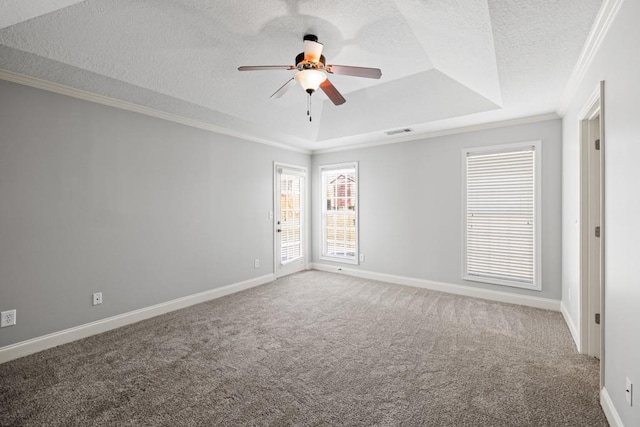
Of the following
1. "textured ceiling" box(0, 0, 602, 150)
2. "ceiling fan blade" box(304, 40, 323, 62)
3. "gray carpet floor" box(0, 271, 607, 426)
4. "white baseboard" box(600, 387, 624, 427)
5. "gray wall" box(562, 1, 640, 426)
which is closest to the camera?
"gray wall" box(562, 1, 640, 426)

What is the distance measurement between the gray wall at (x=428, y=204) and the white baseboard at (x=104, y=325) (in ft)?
8.60

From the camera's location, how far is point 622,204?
5.31 feet

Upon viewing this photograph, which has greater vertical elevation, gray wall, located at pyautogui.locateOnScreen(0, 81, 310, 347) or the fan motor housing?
the fan motor housing

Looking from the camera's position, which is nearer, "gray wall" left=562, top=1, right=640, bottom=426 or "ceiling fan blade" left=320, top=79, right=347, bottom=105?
"gray wall" left=562, top=1, right=640, bottom=426

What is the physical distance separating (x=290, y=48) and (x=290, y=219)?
3382mm

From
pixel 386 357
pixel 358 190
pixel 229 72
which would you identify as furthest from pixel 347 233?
pixel 229 72

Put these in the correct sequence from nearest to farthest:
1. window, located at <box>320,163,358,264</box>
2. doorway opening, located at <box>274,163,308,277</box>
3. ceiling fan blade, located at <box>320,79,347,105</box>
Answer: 1. ceiling fan blade, located at <box>320,79,347,105</box>
2. doorway opening, located at <box>274,163,308,277</box>
3. window, located at <box>320,163,358,264</box>

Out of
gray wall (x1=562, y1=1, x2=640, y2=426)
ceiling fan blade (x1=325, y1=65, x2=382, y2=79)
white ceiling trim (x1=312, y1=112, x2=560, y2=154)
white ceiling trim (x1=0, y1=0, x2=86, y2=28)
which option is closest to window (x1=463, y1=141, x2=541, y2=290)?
white ceiling trim (x1=312, y1=112, x2=560, y2=154)

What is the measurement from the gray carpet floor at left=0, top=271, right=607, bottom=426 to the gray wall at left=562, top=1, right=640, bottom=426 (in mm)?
487

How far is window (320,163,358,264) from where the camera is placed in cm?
556

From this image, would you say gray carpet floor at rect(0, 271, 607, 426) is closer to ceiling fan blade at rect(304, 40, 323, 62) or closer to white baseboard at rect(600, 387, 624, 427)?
white baseboard at rect(600, 387, 624, 427)

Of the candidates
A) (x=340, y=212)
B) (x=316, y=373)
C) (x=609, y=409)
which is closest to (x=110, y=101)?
→ (x=316, y=373)

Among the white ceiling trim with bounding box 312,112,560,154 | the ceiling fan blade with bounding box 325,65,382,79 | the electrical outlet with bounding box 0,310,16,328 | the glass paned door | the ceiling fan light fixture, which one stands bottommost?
the electrical outlet with bounding box 0,310,16,328

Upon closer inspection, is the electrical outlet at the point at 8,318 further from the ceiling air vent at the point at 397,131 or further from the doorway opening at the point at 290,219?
the ceiling air vent at the point at 397,131
